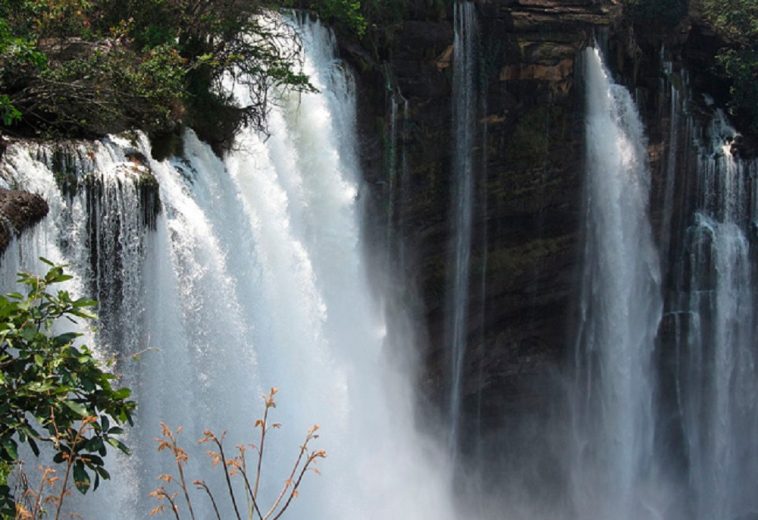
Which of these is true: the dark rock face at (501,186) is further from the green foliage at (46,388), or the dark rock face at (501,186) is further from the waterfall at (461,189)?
the green foliage at (46,388)

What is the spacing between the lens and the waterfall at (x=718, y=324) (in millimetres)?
25422

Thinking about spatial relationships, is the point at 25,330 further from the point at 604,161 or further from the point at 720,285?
the point at 720,285

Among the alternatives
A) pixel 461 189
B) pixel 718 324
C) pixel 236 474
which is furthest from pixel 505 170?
pixel 236 474

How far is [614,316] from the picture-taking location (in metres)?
24.5

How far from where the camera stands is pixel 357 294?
1809 cm

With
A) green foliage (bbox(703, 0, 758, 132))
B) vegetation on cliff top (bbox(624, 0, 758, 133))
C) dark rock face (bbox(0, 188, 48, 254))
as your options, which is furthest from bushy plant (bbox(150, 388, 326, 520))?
green foliage (bbox(703, 0, 758, 132))

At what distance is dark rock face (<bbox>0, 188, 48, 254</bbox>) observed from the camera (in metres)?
9.67

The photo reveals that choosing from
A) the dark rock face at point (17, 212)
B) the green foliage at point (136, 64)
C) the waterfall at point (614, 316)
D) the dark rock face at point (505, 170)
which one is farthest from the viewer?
the waterfall at point (614, 316)

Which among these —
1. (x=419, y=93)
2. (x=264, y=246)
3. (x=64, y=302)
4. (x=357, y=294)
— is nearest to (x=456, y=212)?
(x=419, y=93)

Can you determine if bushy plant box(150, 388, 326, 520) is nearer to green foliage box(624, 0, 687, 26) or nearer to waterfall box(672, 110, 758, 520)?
waterfall box(672, 110, 758, 520)

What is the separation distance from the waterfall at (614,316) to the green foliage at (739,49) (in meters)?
3.08

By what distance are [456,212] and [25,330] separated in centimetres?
1571

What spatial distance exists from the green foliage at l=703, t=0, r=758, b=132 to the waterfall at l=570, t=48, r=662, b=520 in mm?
3083

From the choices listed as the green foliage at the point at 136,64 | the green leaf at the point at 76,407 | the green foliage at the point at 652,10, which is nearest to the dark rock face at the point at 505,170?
the green foliage at the point at 652,10
